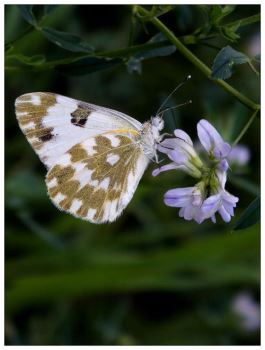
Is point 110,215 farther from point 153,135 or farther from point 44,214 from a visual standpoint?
point 44,214

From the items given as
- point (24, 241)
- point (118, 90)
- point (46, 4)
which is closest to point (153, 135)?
point (46, 4)

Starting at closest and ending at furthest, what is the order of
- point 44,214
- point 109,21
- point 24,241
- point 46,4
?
1. point 46,4
2. point 24,241
3. point 44,214
4. point 109,21

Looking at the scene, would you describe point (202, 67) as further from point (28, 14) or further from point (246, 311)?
point (246, 311)

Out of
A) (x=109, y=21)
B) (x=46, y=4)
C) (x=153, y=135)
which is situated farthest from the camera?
(x=109, y=21)

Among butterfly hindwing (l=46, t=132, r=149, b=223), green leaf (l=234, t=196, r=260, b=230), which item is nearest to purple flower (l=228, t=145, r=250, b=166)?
butterfly hindwing (l=46, t=132, r=149, b=223)

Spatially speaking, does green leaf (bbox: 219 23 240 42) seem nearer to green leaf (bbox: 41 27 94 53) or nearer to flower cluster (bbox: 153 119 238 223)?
flower cluster (bbox: 153 119 238 223)

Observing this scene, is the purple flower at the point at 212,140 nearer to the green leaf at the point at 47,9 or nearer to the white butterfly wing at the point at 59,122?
the white butterfly wing at the point at 59,122

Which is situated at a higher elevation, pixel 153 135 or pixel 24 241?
pixel 153 135

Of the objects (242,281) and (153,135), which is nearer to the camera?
(153,135)

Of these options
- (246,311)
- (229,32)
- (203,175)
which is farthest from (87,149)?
(246,311)
